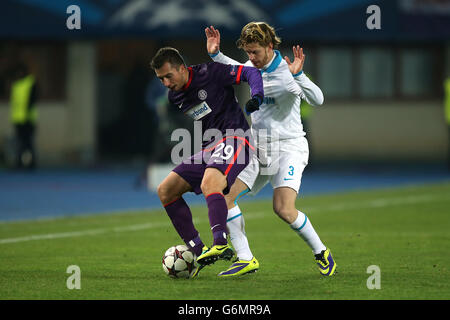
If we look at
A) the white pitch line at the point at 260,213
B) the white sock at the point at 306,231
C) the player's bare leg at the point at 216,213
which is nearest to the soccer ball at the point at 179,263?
the player's bare leg at the point at 216,213

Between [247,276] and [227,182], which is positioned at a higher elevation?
[227,182]

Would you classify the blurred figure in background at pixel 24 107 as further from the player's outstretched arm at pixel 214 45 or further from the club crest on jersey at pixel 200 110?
the club crest on jersey at pixel 200 110

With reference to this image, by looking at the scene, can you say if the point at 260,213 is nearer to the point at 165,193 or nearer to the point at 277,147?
the point at 277,147

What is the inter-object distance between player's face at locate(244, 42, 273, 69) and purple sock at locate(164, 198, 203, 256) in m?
1.33

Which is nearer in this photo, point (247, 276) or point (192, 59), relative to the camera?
point (247, 276)

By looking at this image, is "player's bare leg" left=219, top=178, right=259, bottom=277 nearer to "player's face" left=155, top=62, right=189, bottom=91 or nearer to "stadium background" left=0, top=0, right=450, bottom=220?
"player's face" left=155, top=62, right=189, bottom=91

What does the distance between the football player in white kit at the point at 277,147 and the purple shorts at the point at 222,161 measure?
20 cm

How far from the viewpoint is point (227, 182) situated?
7934 millimetres

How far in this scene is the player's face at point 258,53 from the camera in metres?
7.98

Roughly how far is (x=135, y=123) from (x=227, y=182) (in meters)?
19.0
